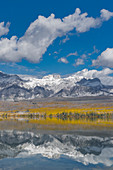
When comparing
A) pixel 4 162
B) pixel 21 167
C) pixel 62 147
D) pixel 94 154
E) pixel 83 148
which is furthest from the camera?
pixel 62 147

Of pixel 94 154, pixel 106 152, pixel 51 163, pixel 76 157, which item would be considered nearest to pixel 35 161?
pixel 51 163

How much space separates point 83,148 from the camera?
60.4 metres

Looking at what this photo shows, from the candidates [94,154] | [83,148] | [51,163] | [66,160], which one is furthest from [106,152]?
[51,163]

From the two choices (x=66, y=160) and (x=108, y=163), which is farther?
(x=66, y=160)

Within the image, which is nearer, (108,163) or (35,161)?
(108,163)

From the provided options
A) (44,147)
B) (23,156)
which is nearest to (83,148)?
(44,147)

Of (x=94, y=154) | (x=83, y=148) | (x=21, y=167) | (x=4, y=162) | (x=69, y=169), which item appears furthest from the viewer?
(x=83, y=148)

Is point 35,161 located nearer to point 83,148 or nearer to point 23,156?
point 23,156

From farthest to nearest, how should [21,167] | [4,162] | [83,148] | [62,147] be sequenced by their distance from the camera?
[62,147] < [83,148] < [4,162] < [21,167]

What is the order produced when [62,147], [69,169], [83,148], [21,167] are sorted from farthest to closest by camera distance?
[62,147]
[83,148]
[21,167]
[69,169]

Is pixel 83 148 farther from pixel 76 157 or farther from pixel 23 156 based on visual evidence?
pixel 23 156

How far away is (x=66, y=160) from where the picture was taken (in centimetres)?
4809

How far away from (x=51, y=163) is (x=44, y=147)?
19537mm

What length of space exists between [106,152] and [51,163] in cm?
1503
